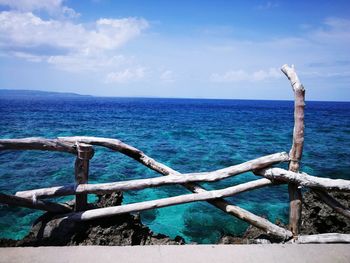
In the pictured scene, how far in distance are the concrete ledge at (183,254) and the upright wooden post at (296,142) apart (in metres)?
0.68

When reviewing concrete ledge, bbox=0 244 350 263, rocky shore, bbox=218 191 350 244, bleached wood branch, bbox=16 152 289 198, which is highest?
bleached wood branch, bbox=16 152 289 198

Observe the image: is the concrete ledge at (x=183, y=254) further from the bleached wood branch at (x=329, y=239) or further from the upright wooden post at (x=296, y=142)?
the upright wooden post at (x=296, y=142)

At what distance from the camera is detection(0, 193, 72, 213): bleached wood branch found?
11.0 feet

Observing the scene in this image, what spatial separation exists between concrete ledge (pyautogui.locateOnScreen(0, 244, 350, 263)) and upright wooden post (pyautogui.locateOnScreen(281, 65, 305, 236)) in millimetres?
681

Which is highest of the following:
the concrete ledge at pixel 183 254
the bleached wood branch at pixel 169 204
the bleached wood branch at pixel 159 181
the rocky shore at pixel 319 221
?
the bleached wood branch at pixel 159 181

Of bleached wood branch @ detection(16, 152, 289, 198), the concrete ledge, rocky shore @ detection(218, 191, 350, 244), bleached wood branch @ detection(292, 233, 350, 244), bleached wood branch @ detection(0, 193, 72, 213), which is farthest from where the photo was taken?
rocky shore @ detection(218, 191, 350, 244)

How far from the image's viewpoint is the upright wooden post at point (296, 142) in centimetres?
364

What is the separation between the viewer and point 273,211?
7508mm

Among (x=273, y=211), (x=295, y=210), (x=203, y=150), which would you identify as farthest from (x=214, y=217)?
(x=203, y=150)

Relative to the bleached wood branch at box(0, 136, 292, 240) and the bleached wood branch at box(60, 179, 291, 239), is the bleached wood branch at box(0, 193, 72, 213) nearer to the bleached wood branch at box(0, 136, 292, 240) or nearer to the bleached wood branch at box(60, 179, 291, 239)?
the bleached wood branch at box(60, 179, 291, 239)

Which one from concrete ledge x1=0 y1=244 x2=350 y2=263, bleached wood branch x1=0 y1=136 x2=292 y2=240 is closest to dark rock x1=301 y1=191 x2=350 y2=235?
bleached wood branch x1=0 y1=136 x2=292 y2=240

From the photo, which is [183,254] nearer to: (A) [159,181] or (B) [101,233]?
(A) [159,181]

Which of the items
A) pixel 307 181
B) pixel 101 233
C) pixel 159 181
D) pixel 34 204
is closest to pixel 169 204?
pixel 159 181

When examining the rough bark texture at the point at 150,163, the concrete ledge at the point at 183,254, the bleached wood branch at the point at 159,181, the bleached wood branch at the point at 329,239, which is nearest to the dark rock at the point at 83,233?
the bleached wood branch at the point at 159,181
